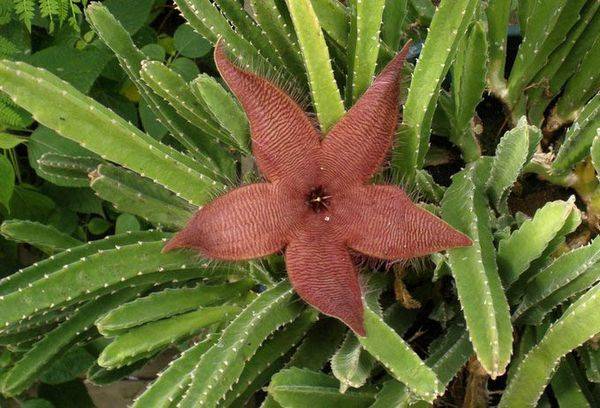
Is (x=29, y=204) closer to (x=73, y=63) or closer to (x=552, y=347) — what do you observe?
(x=73, y=63)

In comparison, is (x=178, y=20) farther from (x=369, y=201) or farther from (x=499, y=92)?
(x=369, y=201)

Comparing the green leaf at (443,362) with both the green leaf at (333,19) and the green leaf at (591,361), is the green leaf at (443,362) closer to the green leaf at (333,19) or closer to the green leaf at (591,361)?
the green leaf at (591,361)

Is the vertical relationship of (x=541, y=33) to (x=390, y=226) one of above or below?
above

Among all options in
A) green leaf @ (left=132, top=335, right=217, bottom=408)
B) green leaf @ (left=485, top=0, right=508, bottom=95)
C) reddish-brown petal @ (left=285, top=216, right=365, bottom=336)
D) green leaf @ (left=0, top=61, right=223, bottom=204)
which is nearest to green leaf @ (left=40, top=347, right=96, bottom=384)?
green leaf @ (left=132, top=335, right=217, bottom=408)

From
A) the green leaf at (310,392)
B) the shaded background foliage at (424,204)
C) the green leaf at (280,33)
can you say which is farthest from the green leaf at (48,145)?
the green leaf at (310,392)

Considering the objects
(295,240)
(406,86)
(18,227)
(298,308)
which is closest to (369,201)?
(295,240)

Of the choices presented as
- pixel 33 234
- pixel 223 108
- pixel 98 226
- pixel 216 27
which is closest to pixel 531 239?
pixel 223 108
